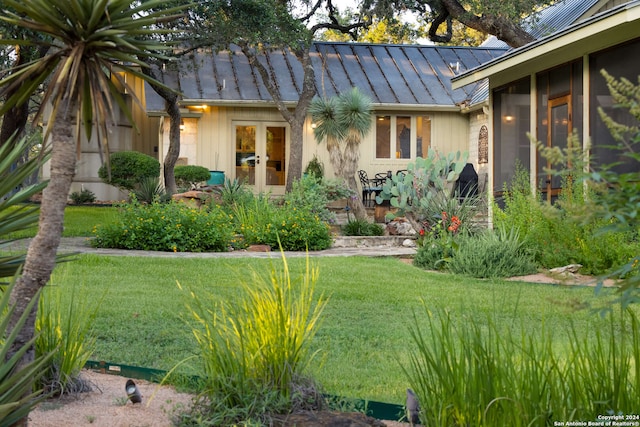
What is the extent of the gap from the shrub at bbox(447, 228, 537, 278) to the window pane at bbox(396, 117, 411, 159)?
11.8 m

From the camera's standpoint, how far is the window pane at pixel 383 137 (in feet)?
72.5

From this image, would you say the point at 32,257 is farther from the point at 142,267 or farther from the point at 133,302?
the point at 142,267

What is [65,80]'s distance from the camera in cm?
277

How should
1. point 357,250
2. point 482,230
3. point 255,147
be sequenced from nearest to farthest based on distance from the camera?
point 482,230
point 357,250
point 255,147

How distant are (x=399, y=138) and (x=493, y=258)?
1260cm

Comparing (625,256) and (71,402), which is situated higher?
(625,256)

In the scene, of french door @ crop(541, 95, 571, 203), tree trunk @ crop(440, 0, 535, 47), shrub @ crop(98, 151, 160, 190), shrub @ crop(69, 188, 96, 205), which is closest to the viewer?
french door @ crop(541, 95, 571, 203)

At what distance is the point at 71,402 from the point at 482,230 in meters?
8.65

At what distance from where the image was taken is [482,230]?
11664 millimetres

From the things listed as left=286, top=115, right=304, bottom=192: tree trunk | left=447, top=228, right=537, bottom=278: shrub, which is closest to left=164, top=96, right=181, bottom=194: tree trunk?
left=286, top=115, right=304, bottom=192: tree trunk

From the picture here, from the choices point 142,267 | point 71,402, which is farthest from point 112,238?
point 71,402

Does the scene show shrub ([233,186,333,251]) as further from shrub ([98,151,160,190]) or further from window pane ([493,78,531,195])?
shrub ([98,151,160,190])

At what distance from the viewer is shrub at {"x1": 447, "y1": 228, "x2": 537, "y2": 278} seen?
31.8ft

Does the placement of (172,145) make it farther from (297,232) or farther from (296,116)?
(297,232)
